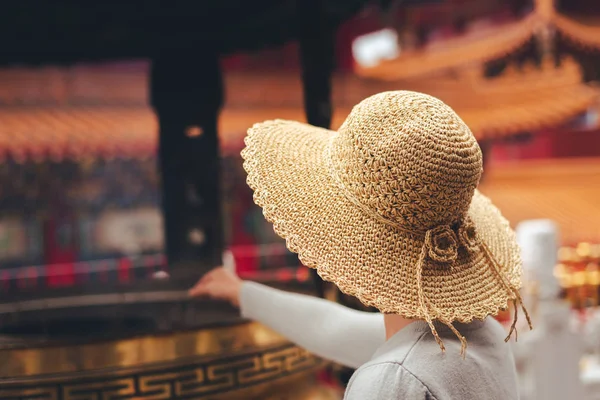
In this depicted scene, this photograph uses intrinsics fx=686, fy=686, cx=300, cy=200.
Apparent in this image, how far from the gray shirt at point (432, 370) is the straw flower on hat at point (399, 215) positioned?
4 centimetres

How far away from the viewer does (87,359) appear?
46.4 inches

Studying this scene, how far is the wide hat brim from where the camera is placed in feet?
2.85

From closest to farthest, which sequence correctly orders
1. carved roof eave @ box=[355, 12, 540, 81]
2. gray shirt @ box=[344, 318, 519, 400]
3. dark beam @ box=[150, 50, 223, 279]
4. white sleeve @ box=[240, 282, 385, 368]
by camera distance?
gray shirt @ box=[344, 318, 519, 400] < white sleeve @ box=[240, 282, 385, 368] < dark beam @ box=[150, 50, 223, 279] < carved roof eave @ box=[355, 12, 540, 81]

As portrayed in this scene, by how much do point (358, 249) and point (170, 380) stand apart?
53cm

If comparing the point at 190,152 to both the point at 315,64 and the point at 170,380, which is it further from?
the point at 170,380

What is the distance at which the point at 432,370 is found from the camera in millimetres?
818

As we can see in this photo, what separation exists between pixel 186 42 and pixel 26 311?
31.7 inches

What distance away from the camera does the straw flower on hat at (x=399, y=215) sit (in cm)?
86

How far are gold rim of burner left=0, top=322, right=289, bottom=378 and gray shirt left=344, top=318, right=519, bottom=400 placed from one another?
487mm

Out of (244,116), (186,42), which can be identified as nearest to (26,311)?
→ (186,42)

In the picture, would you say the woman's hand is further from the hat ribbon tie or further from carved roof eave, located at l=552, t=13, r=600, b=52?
carved roof eave, located at l=552, t=13, r=600, b=52

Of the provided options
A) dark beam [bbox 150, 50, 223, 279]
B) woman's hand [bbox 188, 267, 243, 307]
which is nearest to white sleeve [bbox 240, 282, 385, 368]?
woman's hand [bbox 188, 267, 243, 307]

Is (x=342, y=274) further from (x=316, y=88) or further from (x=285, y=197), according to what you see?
(x=316, y=88)

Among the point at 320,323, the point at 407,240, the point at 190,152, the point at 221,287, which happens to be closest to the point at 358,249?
the point at 407,240
